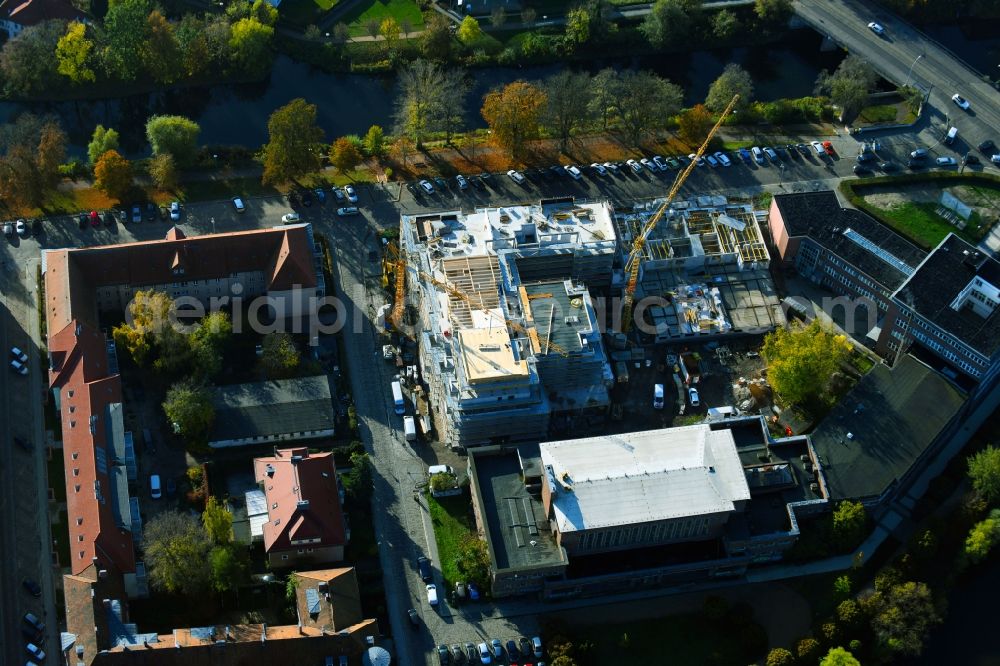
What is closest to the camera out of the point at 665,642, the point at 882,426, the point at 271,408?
the point at 665,642

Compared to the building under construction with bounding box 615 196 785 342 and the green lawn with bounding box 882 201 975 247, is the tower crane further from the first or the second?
the green lawn with bounding box 882 201 975 247

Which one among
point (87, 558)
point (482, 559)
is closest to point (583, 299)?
point (482, 559)

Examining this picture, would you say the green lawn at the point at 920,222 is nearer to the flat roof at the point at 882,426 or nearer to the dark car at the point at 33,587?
the flat roof at the point at 882,426

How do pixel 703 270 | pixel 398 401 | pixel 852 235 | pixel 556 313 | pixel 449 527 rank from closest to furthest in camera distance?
pixel 449 527 → pixel 398 401 → pixel 556 313 → pixel 852 235 → pixel 703 270

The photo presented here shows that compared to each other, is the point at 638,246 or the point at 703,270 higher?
the point at 638,246

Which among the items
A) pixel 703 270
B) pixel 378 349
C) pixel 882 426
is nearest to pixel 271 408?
pixel 378 349

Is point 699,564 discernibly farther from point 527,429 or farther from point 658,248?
point 658,248

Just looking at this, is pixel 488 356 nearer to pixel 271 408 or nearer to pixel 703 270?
pixel 271 408
